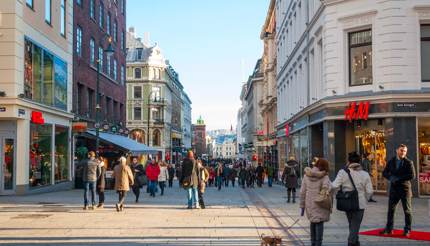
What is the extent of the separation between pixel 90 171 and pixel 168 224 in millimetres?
5105

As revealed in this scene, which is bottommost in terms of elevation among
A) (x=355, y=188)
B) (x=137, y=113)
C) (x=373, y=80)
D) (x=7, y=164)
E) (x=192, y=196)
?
(x=192, y=196)

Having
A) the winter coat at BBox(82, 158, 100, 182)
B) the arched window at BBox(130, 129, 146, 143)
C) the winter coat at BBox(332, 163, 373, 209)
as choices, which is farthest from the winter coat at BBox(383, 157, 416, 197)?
the arched window at BBox(130, 129, 146, 143)

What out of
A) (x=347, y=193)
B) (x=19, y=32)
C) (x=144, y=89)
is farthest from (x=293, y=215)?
(x=144, y=89)

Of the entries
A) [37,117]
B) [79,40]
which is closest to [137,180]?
[37,117]

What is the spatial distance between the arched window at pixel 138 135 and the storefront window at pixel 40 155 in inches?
2284

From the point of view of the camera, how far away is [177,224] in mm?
14023

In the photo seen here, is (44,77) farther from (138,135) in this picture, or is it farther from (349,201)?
(138,135)

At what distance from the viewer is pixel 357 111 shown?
2241 cm

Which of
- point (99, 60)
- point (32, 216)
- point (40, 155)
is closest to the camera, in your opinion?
point (32, 216)

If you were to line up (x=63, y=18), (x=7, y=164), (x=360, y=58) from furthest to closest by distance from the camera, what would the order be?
(x=63, y=18), (x=360, y=58), (x=7, y=164)

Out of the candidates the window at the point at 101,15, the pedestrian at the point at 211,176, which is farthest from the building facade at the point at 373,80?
the window at the point at 101,15

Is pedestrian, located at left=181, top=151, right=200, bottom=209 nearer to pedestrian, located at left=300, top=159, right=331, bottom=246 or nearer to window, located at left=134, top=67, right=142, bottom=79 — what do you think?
pedestrian, located at left=300, top=159, right=331, bottom=246

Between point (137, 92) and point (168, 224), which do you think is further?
point (137, 92)

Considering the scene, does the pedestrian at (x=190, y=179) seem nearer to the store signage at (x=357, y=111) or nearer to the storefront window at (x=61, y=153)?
the store signage at (x=357, y=111)
